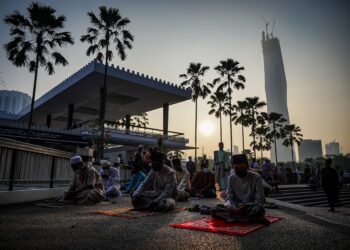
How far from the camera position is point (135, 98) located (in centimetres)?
2461

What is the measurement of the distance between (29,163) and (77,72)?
14.5 metres

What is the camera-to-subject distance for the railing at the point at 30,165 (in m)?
6.01

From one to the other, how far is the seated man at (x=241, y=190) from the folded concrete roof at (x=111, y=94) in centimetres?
1621

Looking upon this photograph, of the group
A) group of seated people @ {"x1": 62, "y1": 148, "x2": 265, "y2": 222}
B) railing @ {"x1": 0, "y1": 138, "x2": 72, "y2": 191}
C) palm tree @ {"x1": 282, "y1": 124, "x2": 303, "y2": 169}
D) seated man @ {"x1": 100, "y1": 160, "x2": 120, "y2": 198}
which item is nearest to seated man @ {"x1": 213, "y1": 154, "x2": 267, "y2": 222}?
group of seated people @ {"x1": 62, "y1": 148, "x2": 265, "y2": 222}

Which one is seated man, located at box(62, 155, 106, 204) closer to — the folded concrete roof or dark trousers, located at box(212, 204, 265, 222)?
dark trousers, located at box(212, 204, 265, 222)

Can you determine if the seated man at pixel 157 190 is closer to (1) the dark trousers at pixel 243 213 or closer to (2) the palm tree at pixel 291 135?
(1) the dark trousers at pixel 243 213

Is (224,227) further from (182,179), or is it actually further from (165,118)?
(165,118)

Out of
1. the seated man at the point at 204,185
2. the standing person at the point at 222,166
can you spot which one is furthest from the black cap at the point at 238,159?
the standing person at the point at 222,166

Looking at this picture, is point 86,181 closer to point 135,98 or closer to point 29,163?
point 29,163

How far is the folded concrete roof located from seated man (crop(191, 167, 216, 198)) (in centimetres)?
1255

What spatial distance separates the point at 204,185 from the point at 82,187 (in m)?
4.58

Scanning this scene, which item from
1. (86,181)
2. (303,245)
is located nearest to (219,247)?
(303,245)

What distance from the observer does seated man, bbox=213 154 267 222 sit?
13.2 ft

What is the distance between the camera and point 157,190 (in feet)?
18.5
